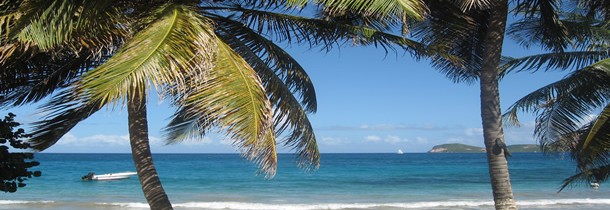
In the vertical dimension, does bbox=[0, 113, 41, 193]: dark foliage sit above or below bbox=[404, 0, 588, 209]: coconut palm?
below

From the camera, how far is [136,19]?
7062mm

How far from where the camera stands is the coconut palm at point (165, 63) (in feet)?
19.2

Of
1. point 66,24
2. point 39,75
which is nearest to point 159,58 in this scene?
point 66,24

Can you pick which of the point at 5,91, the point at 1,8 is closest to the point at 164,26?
the point at 1,8

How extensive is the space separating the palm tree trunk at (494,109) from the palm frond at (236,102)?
11.8ft

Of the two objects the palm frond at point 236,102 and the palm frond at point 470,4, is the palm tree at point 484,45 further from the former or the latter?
the palm frond at point 236,102

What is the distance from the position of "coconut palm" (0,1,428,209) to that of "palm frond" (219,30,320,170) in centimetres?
1

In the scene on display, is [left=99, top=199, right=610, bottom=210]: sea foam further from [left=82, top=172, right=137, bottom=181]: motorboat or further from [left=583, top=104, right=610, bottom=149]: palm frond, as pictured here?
[left=82, top=172, right=137, bottom=181]: motorboat

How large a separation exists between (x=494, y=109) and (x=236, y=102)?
413 centimetres

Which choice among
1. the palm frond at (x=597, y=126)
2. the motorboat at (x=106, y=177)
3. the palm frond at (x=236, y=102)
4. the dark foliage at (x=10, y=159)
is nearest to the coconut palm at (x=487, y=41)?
the palm frond at (x=597, y=126)

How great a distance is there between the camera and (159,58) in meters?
5.75

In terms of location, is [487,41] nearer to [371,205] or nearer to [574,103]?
[574,103]

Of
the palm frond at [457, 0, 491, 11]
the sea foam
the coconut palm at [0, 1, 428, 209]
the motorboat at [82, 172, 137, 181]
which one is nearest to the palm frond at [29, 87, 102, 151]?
the coconut palm at [0, 1, 428, 209]

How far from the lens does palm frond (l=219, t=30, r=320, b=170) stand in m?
7.77
